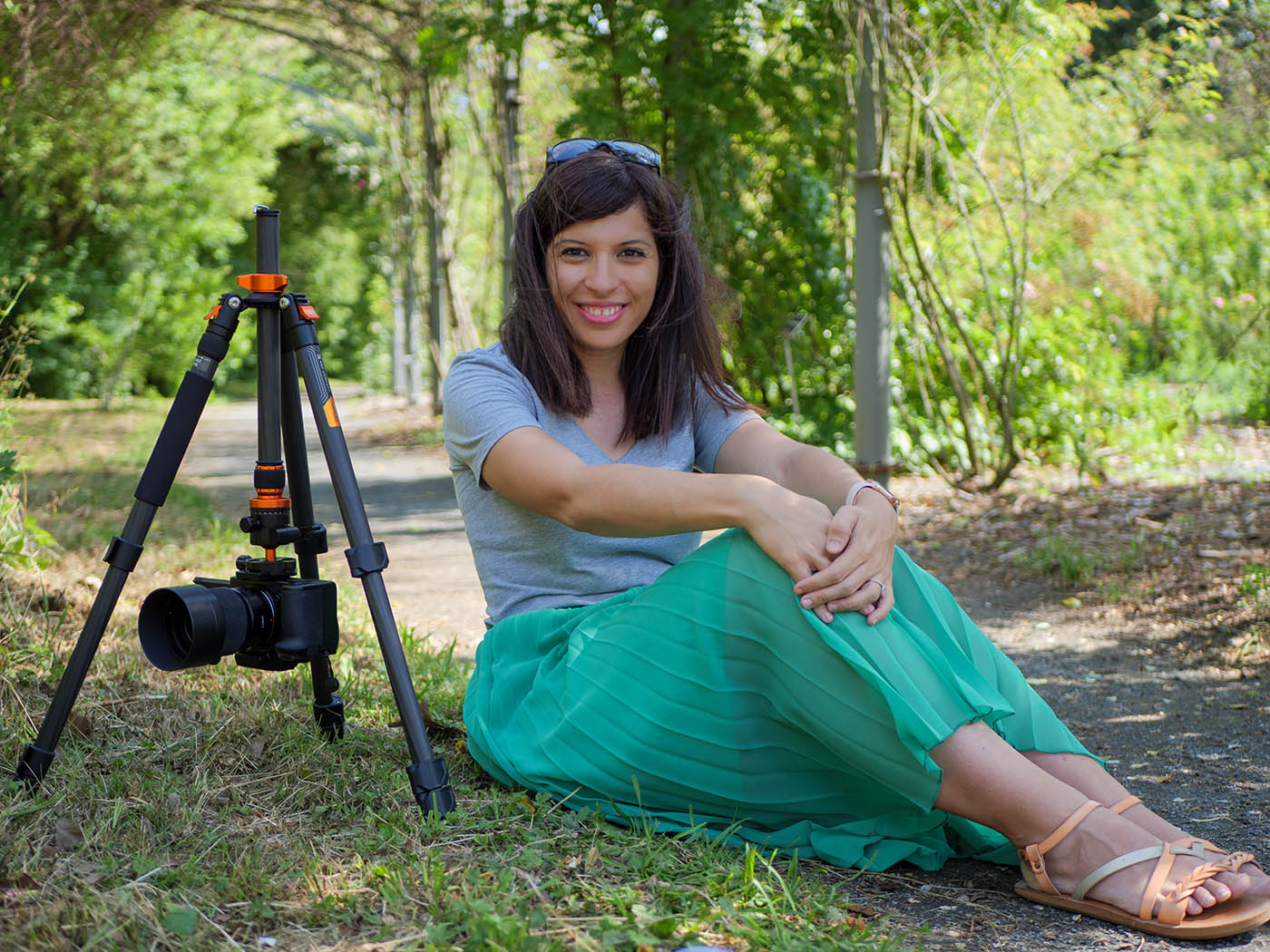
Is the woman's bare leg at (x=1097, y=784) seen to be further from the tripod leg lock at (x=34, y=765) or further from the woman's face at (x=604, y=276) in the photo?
the tripod leg lock at (x=34, y=765)

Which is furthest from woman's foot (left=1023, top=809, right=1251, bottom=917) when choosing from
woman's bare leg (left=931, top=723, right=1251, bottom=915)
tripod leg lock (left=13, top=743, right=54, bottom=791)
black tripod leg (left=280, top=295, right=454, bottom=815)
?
tripod leg lock (left=13, top=743, right=54, bottom=791)

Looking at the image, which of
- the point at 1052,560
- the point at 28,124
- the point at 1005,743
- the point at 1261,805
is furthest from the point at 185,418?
the point at 28,124

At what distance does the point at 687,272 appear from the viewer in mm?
2492

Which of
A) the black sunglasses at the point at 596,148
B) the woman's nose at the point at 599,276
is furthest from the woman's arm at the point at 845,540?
the black sunglasses at the point at 596,148

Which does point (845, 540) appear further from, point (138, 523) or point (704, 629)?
point (138, 523)

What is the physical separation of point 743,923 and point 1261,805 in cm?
127

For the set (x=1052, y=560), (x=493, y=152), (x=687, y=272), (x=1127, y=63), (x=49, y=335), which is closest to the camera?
(x=687, y=272)

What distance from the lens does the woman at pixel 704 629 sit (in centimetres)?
183

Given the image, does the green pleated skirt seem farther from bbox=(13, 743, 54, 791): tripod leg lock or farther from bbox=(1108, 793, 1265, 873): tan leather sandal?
bbox=(13, 743, 54, 791): tripod leg lock

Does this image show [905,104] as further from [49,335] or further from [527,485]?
[49,335]

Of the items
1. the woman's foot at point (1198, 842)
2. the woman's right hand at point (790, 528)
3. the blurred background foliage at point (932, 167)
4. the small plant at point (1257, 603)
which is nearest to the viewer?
the woman's foot at point (1198, 842)

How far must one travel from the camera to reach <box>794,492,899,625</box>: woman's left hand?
6.12ft

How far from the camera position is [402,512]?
22.6ft

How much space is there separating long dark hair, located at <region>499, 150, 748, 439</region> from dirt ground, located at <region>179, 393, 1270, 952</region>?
100 cm
